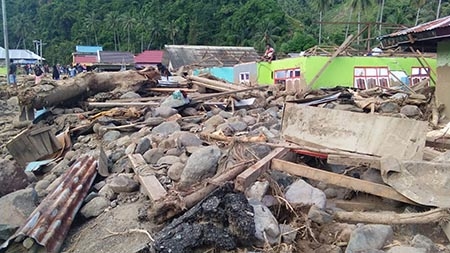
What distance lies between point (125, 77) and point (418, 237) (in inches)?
368

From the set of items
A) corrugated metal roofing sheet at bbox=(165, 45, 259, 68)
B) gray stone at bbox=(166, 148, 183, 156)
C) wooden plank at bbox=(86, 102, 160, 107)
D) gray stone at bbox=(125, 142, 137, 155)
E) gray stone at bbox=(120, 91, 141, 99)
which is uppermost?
corrugated metal roofing sheet at bbox=(165, 45, 259, 68)

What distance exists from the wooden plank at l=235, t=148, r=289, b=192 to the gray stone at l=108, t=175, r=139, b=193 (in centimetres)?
152

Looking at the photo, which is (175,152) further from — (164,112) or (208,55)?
(208,55)

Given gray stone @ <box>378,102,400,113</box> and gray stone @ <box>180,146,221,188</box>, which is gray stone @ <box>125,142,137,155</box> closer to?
gray stone @ <box>180,146,221,188</box>

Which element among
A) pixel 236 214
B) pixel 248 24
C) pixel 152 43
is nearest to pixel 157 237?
pixel 236 214

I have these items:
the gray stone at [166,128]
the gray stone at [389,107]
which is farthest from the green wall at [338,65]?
the gray stone at [166,128]

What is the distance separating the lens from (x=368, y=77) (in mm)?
15055

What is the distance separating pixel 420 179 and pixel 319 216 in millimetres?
1041

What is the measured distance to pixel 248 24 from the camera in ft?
196

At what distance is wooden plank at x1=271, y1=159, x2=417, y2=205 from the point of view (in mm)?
4020

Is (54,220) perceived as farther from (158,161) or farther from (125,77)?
(125,77)

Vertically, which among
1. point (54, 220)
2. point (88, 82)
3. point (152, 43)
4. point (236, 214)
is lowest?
point (54, 220)

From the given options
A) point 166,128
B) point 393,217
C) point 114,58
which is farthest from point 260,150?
point 114,58

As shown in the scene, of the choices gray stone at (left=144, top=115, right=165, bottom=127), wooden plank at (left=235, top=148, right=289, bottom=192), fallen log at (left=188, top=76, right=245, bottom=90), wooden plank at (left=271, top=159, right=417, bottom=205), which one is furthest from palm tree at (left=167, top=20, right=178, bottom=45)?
wooden plank at (left=271, top=159, right=417, bottom=205)
